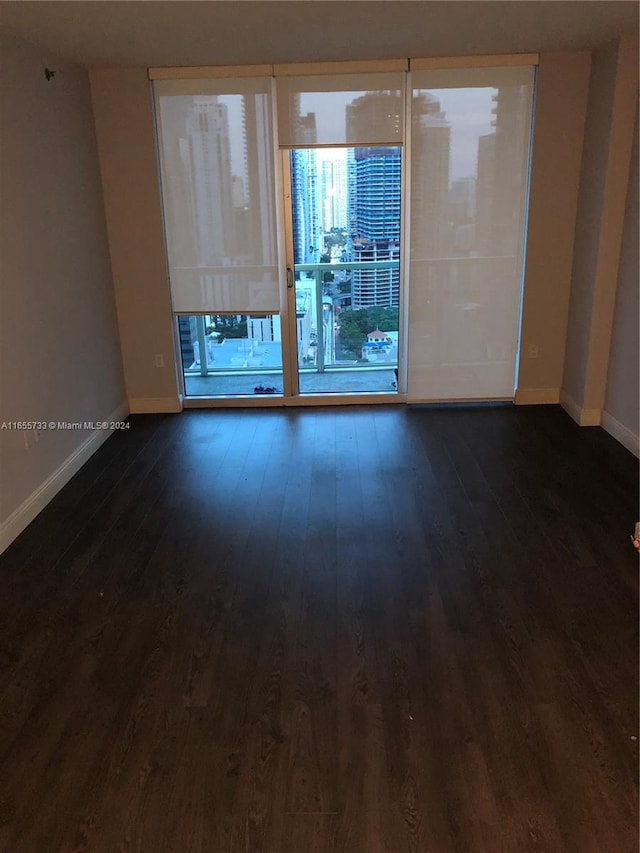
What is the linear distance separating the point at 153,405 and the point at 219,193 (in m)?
1.67

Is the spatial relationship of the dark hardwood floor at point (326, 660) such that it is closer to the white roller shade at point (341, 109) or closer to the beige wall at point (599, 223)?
the beige wall at point (599, 223)

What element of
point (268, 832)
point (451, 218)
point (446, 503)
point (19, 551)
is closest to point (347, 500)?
point (446, 503)

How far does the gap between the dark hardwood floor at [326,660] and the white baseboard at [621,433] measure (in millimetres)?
183

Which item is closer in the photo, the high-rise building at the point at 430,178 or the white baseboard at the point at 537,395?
the high-rise building at the point at 430,178

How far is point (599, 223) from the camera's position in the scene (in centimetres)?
405

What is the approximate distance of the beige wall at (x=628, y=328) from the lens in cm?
381

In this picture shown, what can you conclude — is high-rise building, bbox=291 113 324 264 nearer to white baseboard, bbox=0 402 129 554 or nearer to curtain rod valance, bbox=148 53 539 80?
curtain rod valance, bbox=148 53 539 80

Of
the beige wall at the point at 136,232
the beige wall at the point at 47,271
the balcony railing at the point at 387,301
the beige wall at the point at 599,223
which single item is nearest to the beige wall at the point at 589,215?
the beige wall at the point at 599,223

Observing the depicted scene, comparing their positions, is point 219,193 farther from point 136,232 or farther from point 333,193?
point 333,193

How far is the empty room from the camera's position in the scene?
1.81 m

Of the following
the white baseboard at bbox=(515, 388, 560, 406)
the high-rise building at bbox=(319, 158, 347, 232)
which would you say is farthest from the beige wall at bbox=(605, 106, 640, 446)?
the high-rise building at bbox=(319, 158, 347, 232)

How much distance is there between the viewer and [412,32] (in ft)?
11.2

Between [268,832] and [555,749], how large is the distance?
86 cm

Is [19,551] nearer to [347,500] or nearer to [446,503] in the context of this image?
[347,500]
